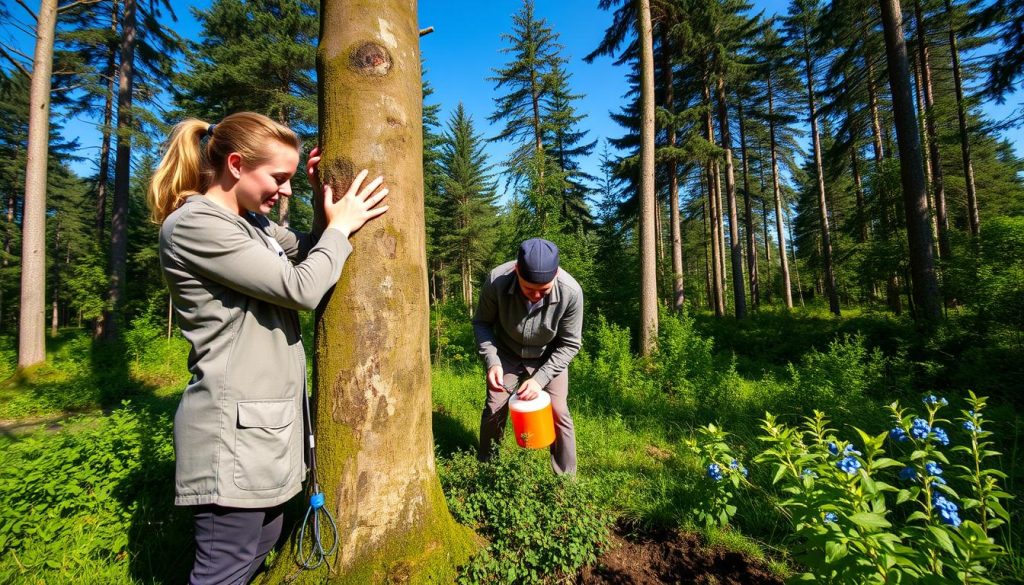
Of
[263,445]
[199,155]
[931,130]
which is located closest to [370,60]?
[199,155]

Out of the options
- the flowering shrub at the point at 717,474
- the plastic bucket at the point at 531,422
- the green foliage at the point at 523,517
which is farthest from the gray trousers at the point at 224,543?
the flowering shrub at the point at 717,474

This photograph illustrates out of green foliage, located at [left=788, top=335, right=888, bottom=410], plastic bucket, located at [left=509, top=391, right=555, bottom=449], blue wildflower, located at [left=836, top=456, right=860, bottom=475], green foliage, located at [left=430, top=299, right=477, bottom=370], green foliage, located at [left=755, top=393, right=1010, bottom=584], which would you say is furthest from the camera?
green foliage, located at [left=430, top=299, right=477, bottom=370]

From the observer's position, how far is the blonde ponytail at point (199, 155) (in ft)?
4.70

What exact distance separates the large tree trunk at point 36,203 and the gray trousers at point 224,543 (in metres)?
12.7

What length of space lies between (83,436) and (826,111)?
1722 centimetres

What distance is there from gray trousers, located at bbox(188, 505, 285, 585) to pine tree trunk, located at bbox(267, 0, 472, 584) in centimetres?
25

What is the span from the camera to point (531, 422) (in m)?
2.40

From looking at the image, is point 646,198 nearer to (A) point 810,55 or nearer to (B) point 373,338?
(B) point 373,338

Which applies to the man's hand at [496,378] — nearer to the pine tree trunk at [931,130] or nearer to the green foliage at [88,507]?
the green foliage at [88,507]

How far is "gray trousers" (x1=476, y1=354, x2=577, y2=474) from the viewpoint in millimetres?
2902

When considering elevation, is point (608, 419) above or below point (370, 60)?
below

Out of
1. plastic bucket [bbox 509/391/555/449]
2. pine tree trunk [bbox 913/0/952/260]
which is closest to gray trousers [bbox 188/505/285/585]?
plastic bucket [bbox 509/391/555/449]

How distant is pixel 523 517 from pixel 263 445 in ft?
4.35

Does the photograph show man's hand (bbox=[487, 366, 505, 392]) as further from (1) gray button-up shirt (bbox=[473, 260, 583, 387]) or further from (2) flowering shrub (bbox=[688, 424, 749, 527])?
(2) flowering shrub (bbox=[688, 424, 749, 527])
